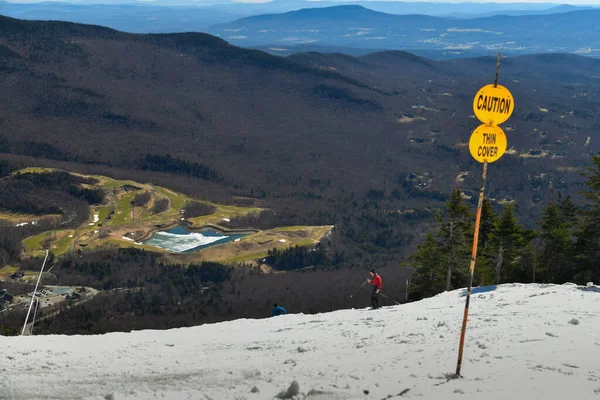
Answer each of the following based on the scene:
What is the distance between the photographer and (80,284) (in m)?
103

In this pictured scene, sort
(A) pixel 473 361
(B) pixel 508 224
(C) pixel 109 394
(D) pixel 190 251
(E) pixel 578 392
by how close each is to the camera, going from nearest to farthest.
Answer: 1. (E) pixel 578 392
2. (C) pixel 109 394
3. (A) pixel 473 361
4. (B) pixel 508 224
5. (D) pixel 190 251

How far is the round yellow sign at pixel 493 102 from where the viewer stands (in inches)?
537

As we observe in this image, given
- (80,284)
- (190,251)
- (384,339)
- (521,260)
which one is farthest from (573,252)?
(190,251)

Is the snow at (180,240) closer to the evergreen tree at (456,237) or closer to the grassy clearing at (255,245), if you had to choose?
the grassy clearing at (255,245)

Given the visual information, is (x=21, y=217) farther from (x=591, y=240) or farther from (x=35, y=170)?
(x=591, y=240)

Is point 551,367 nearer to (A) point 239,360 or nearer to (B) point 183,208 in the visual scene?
(A) point 239,360

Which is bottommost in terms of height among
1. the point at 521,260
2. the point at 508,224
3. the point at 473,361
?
the point at 521,260

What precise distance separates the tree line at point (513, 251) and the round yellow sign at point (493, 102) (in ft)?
82.2

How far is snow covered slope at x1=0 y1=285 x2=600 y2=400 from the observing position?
45.8 ft

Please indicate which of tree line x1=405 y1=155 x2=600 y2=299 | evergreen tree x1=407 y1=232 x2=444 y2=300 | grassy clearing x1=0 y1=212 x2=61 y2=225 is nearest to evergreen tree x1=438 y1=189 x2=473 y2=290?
tree line x1=405 y1=155 x2=600 y2=299

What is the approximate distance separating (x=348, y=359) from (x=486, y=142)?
6395 mm

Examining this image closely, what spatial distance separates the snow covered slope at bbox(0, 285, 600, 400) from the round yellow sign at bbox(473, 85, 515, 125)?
5.33 m

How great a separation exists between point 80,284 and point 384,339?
298 ft

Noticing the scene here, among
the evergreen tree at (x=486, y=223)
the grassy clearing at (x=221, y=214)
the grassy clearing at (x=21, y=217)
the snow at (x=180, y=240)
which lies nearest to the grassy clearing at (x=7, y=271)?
the snow at (x=180, y=240)
